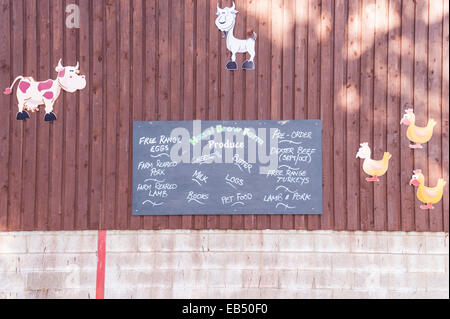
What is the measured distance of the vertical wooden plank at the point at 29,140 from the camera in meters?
7.49

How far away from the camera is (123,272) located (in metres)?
7.34

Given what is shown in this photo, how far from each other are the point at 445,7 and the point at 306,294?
499 cm

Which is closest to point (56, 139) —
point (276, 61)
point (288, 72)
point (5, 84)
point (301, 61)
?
point (5, 84)

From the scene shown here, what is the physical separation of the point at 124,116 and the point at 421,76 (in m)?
4.70

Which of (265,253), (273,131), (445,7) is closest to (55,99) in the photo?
(273,131)

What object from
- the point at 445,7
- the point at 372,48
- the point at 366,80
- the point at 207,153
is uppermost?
the point at 445,7

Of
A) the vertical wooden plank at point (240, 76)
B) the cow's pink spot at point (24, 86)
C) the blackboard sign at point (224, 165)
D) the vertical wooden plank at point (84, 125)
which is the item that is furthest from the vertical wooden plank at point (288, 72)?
the cow's pink spot at point (24, 86)

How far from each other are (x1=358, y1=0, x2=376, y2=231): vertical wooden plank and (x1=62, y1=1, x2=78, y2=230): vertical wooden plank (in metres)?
4.40

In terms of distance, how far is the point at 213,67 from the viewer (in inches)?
296

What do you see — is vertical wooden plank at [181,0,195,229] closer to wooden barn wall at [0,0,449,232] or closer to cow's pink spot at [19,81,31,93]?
wooden barn wall at [0,0,449,232]

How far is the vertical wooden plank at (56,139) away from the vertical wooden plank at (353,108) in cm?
450

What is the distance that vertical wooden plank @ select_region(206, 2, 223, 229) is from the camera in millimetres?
7477

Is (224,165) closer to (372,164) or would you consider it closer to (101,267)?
(372,164)

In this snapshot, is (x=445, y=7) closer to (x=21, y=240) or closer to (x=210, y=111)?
(x=210, y=111)
